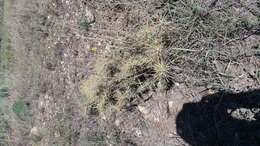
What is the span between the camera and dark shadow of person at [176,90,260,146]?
2850mm

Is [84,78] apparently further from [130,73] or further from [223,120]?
[223,120]

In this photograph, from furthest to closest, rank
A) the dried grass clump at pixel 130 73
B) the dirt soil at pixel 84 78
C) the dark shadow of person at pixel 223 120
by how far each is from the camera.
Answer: the dried grass clump at pixel 130 73, the dirt soil at pixel 84 78, the dark shadow of person at pixel 223 120

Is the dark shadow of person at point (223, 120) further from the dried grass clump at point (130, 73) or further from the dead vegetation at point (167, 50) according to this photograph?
the dried grass clump at point (130, 73)

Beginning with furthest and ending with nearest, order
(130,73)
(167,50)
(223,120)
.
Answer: (130,73)
(167,50)
(223,120)

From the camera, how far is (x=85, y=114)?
11.9 feet

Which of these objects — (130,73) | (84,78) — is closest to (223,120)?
(130,73)

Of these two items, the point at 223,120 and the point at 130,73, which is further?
the point at 130,73

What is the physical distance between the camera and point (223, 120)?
115 inches

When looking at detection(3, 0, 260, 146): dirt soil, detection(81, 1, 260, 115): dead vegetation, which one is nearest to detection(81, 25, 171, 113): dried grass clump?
detection(81, 1, 260, 115): dead vegetation

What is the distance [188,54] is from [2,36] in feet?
7.43

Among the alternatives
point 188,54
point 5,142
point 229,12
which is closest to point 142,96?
point 188,54

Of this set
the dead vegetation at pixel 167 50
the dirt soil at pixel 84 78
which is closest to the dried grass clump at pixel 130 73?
the dead vegetation at pixel 167 50

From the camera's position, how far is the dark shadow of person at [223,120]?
285cm

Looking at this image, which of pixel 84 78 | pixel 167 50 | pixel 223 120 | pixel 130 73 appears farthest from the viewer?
pixel 84 78
